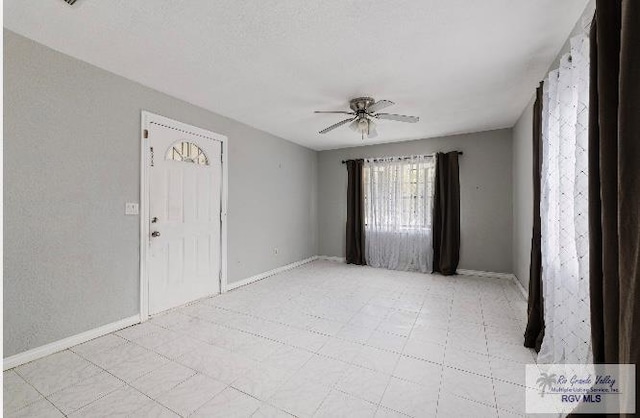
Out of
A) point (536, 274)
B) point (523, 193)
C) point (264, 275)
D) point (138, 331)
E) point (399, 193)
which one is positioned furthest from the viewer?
point (399, 193)

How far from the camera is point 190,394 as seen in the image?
1939 mm

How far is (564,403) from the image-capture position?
185 cm

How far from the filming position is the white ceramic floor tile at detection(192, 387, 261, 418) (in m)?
1.77

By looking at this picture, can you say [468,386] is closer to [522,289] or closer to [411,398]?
[411,398]

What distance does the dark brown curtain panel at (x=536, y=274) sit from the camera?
2.46 m

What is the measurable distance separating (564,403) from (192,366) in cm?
250

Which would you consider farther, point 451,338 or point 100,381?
point 451,338

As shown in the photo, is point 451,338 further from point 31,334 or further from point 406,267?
point 31,334

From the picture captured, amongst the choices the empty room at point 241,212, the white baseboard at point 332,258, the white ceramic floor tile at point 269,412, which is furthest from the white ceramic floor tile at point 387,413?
the white baseboard at point 332,258

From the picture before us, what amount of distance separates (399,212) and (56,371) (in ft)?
15.7

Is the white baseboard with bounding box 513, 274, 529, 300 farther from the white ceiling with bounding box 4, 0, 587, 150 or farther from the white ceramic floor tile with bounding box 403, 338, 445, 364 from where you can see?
the white ceiling with bounding box 4, 0, 587, 150

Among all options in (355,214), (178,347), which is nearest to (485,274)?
(355,214)

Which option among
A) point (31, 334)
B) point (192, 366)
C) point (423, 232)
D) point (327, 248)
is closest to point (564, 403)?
point (192, 366)

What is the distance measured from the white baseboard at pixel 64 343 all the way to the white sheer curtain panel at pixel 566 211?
3583 mm
